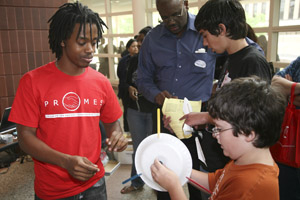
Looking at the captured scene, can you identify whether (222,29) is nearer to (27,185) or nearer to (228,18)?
(228,18)

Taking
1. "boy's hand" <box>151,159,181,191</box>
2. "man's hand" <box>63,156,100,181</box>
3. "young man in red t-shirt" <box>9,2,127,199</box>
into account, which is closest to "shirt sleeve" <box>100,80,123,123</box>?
"young man in red t-shirt" <box>9,2,127,199</box>


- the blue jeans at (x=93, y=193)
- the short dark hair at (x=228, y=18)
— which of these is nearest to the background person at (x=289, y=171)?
the short dark hair at (x=228, y=18)

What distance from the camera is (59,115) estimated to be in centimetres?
135

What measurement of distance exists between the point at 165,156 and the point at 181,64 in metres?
0.93

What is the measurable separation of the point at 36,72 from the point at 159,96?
862mm

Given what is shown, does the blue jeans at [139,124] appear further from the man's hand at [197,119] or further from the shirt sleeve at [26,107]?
the shirt sleeve at [26,107]

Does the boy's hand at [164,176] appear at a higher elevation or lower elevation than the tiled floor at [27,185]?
higher

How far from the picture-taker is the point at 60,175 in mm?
1369

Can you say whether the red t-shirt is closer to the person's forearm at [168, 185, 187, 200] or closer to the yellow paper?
the yellow paper

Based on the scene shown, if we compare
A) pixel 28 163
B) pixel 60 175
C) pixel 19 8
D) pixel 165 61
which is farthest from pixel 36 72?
pixel 28 163

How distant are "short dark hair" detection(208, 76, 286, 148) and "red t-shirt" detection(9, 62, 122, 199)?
764mm

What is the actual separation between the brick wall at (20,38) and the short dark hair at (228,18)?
2.87 metres

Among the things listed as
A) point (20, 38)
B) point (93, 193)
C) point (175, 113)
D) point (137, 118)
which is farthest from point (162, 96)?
point (20, 38)

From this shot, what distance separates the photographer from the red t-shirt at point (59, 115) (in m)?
1.30
